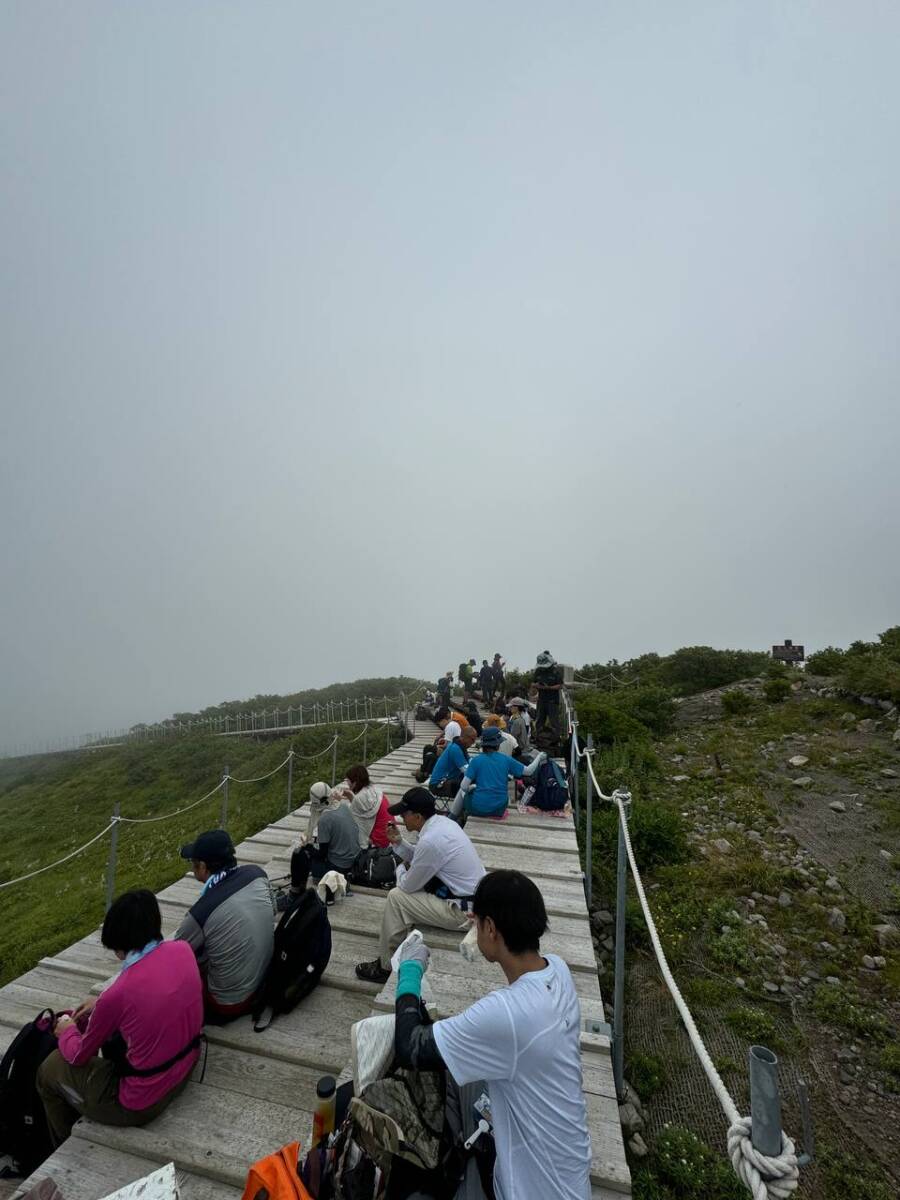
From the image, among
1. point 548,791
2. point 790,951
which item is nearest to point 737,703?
point 548,791

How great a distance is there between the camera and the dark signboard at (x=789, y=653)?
18.3 m

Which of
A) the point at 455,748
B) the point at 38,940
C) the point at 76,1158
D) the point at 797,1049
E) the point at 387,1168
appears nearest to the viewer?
the point at 387,1168

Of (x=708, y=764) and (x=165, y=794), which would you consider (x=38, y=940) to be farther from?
(x=708, y=764)

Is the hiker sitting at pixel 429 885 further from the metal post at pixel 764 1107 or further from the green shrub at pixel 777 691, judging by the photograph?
the green shrub at pixel 777 691

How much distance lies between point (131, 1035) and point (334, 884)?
2.21 meters

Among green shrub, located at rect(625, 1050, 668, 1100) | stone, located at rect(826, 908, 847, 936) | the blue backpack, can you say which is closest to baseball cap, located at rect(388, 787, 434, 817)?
green shrub, located at rect(625, 1050, 668, 1100)

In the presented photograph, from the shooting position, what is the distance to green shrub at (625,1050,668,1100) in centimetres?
370

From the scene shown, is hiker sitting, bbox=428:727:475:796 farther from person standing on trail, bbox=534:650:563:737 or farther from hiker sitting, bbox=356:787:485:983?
person standing on trail, bbox=534:650:563:737

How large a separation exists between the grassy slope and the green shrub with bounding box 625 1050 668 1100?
7.53 meters

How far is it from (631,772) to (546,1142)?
825cm

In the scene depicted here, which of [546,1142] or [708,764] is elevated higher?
[708,764]

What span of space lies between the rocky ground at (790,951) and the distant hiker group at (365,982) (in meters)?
2.11

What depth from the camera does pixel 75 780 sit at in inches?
741

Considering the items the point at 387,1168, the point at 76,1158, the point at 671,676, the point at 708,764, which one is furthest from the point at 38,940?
the point at 671,676
